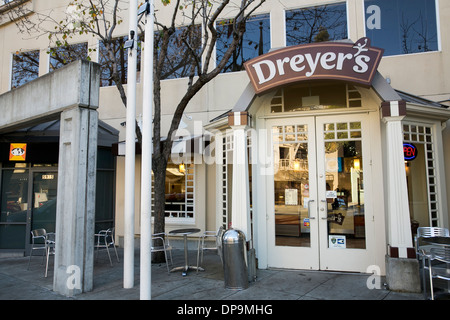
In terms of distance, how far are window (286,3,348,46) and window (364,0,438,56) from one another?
0.65 meters

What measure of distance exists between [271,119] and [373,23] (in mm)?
4306

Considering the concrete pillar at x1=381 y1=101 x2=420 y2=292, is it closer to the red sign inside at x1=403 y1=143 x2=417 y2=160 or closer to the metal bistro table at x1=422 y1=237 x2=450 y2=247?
the metal bistro table at x1=422 y1=237 x2=450 y2=247

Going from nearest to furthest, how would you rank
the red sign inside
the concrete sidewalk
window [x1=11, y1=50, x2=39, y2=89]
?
the concrete sidewalk, the red sign inside, window [x1=11, y1=50, x2=39, y2=89]

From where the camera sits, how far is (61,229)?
Answer: 5703mm

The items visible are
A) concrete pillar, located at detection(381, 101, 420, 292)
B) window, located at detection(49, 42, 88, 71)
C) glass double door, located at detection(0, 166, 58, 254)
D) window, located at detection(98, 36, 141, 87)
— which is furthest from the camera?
window, located at detection(49, 42, 88, 71)

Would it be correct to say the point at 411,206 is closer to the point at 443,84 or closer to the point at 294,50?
the point at 443,84

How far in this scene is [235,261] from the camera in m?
5.58

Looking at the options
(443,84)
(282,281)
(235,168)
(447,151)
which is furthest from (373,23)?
(282,281)

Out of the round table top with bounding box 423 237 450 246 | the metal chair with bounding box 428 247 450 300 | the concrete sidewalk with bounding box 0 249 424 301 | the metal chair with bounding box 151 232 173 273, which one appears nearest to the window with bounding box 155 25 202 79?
the metal chair with bounding box 151 232 173 273

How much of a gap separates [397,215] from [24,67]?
42.2ft

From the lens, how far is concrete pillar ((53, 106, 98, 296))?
5.48m

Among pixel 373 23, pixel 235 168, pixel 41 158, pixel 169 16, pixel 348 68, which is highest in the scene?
pixel 169 16

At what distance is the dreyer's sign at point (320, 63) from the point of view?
18.0ft

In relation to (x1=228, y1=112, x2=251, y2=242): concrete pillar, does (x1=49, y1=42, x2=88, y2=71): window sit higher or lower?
higher
